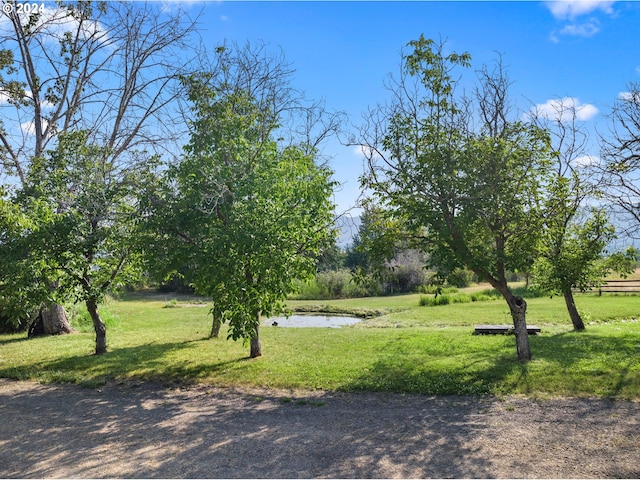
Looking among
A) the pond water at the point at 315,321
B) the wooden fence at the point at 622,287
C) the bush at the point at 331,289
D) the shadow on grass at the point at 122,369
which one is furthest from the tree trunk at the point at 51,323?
the wooden fence at the point at 622,287

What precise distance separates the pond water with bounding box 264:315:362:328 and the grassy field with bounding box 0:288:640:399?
3159 mm

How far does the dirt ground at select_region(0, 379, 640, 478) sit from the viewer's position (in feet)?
16.1

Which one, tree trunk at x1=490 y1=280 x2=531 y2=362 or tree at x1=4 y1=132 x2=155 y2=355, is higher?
tree at x1=4 y1=132 x2=155 y2=355

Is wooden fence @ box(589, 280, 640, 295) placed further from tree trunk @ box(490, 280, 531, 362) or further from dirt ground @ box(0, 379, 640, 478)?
dirt ground @ box(0, 379, 640, 478)

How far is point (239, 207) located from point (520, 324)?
5346 mm

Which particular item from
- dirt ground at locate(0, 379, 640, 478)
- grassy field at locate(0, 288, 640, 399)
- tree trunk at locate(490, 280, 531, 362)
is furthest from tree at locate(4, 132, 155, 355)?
tree trunk at locate(490, 280, 531, 362)

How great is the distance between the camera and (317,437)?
5.81 metres

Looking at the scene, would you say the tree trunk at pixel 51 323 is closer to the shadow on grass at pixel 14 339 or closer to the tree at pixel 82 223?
the shadow on grass at pixel 14 339

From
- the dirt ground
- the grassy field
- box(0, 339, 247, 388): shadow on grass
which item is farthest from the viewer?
box(0, 339, 247, 388): shadow on grass

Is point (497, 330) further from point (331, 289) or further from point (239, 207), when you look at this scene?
point (331, 289)

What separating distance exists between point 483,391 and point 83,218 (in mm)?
8278

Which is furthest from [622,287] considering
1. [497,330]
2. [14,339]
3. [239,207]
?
[14,339]

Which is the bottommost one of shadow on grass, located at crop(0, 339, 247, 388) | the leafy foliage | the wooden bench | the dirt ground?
the dirt ground

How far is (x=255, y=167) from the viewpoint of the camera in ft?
29.2
